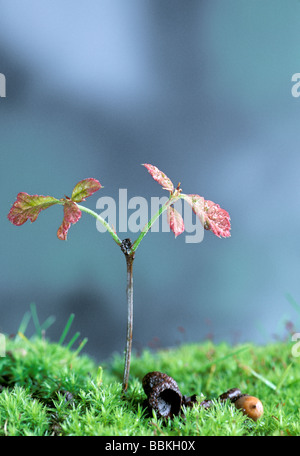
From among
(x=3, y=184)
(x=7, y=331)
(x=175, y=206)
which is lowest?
(x=7, y=331)

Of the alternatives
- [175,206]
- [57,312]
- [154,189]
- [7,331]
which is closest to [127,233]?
[154,189]

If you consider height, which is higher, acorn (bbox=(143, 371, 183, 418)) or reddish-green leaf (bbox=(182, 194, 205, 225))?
reddish-green leaf (bbox=(182, 194, 205, 225))

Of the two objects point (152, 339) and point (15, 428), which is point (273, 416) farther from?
point (152, 339)

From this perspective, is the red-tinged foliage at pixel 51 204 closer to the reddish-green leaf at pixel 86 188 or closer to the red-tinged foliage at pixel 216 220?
the reddish-green leaf at pixel 86 188

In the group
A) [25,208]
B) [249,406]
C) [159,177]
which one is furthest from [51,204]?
[249,406]

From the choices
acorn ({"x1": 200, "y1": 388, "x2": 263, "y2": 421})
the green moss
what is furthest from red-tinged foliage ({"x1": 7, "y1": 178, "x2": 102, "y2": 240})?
acorn ({"x1": 200, "y1": 388, "x2": 263, "y2": 421})

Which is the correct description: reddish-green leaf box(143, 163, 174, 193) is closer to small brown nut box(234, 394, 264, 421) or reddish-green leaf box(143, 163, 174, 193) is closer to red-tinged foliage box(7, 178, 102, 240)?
red-tinged foliage box(7, 178, 102, 240)

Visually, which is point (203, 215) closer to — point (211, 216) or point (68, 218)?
point (211, 216)

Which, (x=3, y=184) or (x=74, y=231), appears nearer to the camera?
(x=3, y=184)
